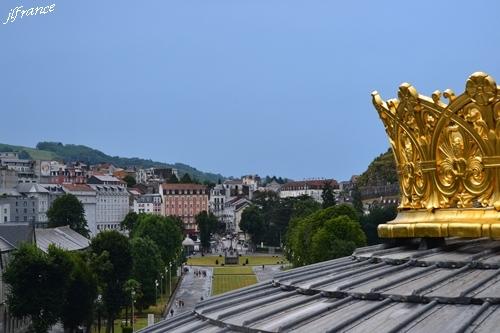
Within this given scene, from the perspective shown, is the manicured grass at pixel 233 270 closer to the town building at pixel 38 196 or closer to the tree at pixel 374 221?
the tree at pixel 374 221

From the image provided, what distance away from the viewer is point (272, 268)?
398 feet

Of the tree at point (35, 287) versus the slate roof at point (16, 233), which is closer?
the tree at point (35, 287)

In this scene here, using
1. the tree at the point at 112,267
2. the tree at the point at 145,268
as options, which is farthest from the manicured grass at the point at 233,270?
the tree at the point at 112,267

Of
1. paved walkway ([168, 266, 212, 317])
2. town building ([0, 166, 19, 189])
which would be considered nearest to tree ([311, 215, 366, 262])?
paved walkway ([168, 266, 212, 317])

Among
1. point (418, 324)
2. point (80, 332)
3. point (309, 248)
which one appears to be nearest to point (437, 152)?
point (418, 324)

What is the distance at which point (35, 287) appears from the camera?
53.1 meters

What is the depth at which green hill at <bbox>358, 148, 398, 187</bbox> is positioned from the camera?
17562cm

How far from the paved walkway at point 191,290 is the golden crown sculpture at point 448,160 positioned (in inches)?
2247

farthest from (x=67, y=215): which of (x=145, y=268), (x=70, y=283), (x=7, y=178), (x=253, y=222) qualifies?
(x=70, y=283)

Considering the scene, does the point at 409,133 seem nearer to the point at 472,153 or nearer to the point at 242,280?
the point at 472,153

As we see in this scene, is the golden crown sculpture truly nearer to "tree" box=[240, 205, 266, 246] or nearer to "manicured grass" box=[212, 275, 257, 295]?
"manicured grass" box=[212, 275, 257, 295]

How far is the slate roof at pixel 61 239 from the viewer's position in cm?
8278

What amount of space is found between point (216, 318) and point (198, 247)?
579 ft

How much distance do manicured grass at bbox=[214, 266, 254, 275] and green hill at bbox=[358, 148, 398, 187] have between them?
5201 cm
